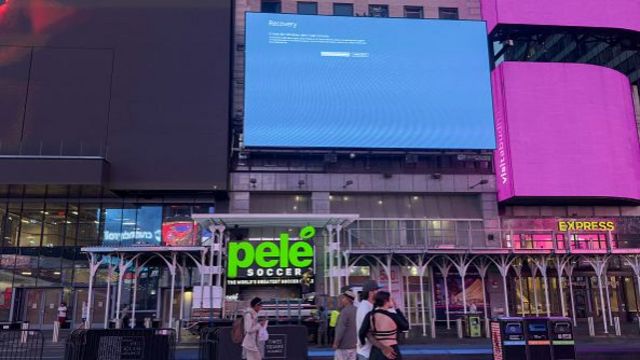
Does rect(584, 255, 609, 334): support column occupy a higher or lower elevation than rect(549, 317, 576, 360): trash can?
higher

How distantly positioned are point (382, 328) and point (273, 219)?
16268 mm

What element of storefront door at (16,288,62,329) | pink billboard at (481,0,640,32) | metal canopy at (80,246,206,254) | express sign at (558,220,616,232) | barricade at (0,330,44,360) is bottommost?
barricade at (0,330,44,360)

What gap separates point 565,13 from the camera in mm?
33219

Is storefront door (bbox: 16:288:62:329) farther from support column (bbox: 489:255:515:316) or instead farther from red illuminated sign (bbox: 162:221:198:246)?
support column (bbox: 489:255:515:316)

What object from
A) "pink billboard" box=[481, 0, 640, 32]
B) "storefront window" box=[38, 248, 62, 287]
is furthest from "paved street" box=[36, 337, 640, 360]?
"pink billboard" box=[481, 0, 640, 32]

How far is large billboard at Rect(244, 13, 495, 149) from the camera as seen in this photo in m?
30.2

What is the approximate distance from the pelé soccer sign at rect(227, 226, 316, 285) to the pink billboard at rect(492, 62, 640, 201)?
12417 mm

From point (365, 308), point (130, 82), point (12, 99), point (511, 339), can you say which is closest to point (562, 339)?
point (511, 339)

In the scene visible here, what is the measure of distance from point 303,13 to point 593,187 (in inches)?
753

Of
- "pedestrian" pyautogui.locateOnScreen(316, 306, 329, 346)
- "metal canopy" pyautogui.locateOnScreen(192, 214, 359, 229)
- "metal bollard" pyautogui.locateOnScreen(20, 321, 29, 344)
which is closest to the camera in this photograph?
"metal bollard" pyautogui.locateOnScreen(20, 321, 29, 344)

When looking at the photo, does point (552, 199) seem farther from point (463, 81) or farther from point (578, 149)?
point (463, 81)

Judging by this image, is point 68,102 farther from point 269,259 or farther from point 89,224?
point 269,259

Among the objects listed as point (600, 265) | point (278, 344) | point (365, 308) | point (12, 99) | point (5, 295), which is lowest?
point (278, 344)

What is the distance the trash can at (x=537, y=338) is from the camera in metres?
12.9
